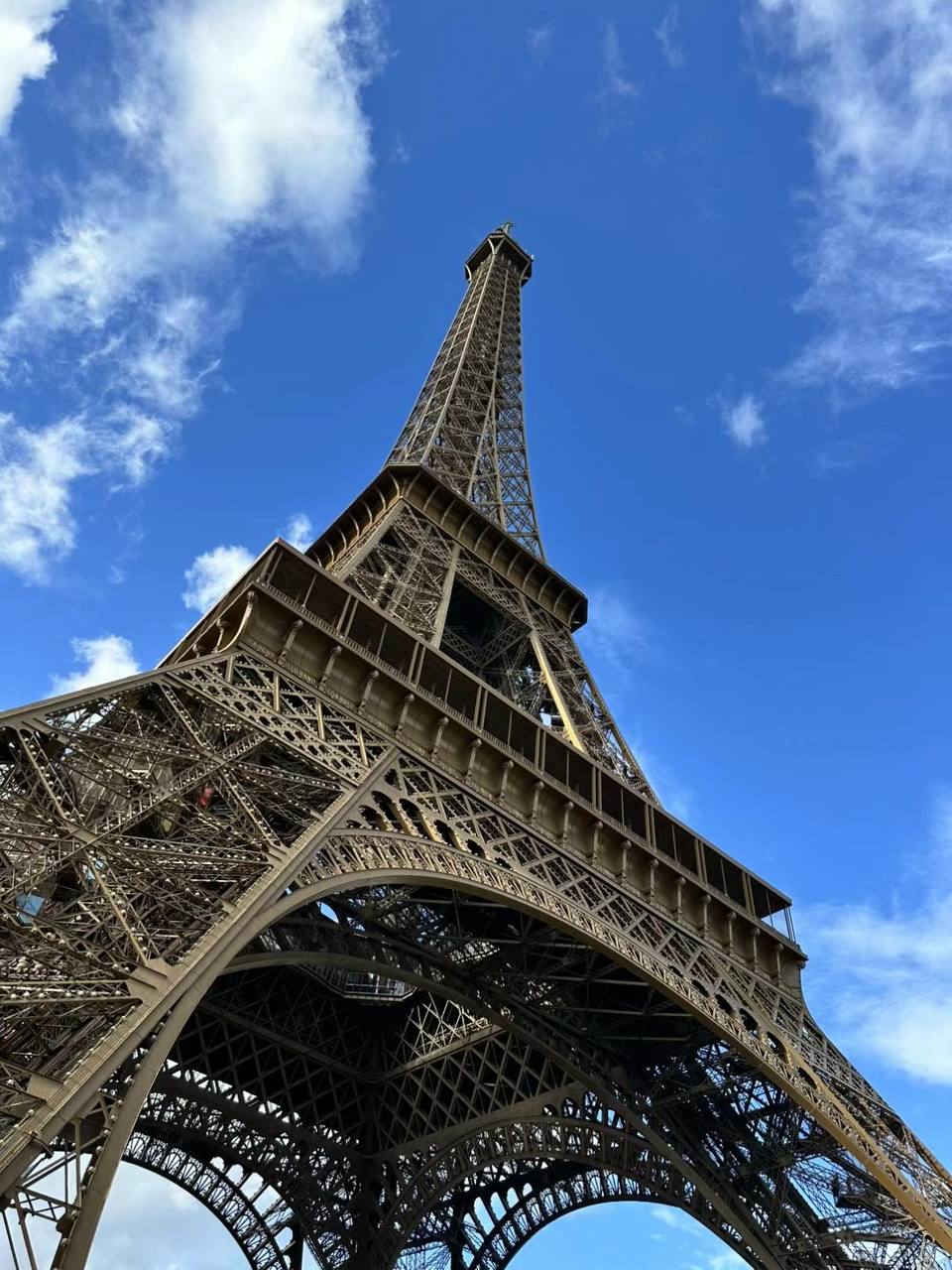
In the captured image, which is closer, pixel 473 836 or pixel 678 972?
pixel 473 836

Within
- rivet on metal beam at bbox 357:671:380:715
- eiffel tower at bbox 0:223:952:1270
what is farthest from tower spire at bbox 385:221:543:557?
rivet on metal beam at bbox 357:671:380:715

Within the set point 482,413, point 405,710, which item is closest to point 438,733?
point 405,710

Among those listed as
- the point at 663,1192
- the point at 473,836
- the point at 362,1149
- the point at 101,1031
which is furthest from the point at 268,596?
the point at 362,1149

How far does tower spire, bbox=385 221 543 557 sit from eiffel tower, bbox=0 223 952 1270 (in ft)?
1.51

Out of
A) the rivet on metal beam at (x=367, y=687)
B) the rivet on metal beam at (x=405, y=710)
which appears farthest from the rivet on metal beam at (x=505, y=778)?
the rivet on metal beam at (x=367, y=687)

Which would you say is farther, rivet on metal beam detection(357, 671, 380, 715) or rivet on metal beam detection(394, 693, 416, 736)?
rivet on metal beam detection(394, 693, 416, 736)

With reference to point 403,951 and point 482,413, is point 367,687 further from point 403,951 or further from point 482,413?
point 482,413

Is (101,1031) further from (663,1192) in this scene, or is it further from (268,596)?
(663,1192)

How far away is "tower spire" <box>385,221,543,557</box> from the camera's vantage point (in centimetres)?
3453

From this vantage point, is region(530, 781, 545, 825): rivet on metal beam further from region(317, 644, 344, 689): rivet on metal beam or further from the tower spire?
the tower spire

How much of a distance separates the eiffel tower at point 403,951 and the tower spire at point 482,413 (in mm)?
462

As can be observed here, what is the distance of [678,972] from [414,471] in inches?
643

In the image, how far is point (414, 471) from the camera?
97.5 feet

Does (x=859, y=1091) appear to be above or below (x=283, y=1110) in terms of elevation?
above
